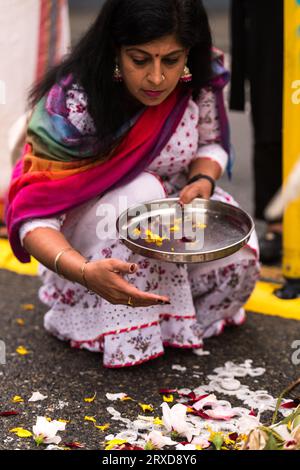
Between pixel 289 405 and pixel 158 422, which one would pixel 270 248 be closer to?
pixel 289 405

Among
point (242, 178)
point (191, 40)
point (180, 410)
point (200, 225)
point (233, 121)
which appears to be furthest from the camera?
point (233, 121)

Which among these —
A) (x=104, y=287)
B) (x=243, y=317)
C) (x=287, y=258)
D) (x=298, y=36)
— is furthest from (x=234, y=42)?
(x=104, y=287)

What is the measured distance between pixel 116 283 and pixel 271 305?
1.04 m

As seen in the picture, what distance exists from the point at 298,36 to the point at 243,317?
0.98m

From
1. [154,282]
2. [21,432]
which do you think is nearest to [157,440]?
[21,432]

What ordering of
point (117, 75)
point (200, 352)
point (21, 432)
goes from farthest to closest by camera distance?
point (200, 352) < point (117, 75) < point (21, 432)

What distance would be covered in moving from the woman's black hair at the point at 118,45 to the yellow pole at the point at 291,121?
1.13ft

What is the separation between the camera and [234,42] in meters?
3.50

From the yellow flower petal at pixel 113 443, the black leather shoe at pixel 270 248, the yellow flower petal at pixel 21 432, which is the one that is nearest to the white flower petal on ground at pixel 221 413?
the yellow flower petal at pixel 113 443

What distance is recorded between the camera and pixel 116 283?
219 cm

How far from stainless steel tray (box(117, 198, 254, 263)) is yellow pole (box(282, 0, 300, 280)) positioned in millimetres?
425

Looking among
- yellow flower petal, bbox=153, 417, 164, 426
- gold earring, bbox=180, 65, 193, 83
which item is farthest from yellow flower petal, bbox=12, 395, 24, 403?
gold earring, bbox=180, 65, 193, 83

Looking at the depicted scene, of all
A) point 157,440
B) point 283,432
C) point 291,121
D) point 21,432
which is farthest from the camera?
point 291,121
